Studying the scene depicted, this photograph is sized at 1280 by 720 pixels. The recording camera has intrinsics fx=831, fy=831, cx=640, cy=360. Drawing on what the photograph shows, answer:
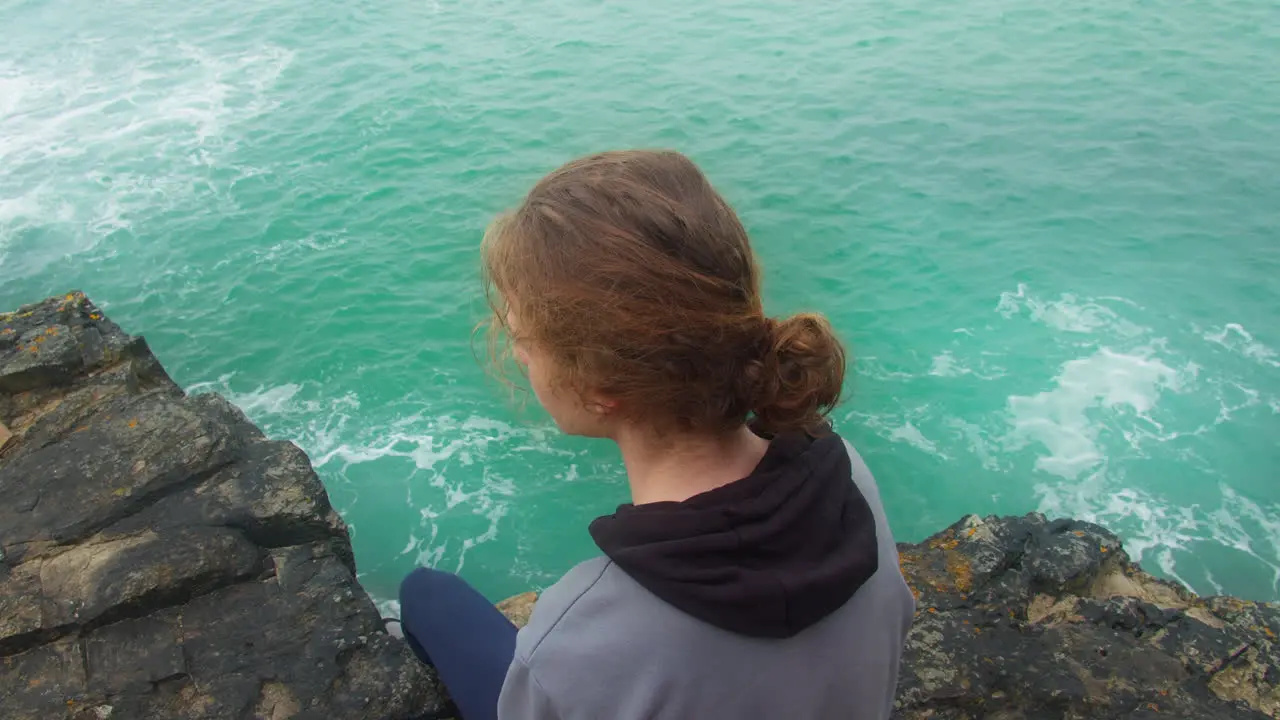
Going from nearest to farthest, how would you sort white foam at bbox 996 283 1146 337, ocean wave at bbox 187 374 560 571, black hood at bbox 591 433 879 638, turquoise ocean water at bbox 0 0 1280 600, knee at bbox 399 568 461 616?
black hood at bbox 591 433 879 638, knee at bbox 399 568 461 616, ocean wave at bbox 187 374 560 571, turquoise ocean water at bbox 0 0 1280 600, white foam at bbox 996 283 1146 337

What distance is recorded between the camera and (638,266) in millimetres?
1230

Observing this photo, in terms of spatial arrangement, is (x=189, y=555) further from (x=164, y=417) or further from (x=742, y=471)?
(x=742, y=471)

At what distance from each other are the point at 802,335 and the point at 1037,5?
17.9 metres

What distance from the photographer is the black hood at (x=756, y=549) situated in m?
1.15

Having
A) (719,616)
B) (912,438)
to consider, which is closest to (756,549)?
(719,616)

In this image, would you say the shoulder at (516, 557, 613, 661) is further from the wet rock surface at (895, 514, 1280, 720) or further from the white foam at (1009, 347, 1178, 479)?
the white foam at (1009, 347, 1178, 479)

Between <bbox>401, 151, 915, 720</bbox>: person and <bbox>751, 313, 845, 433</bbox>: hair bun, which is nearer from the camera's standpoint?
<bbox>401, 151, 915, 720</bbox>: person

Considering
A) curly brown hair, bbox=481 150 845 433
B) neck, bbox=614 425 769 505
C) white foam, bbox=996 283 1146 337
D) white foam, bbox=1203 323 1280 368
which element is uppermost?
curly brown hair, bbox=481 150 845 433

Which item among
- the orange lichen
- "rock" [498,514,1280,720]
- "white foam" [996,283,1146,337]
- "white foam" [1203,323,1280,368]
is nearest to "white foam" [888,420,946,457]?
"white foam" [996,283,1146,337]

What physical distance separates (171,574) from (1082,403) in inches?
299

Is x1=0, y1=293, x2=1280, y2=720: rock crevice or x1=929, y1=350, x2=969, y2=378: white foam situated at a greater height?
x1=0, y1=293, x2=1280, y2=720: rock crevice

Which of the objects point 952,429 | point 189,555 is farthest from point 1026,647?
point 952,429

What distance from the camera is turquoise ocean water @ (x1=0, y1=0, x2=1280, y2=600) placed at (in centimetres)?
716

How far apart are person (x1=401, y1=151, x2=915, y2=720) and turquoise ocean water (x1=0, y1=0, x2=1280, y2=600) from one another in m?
5.38
